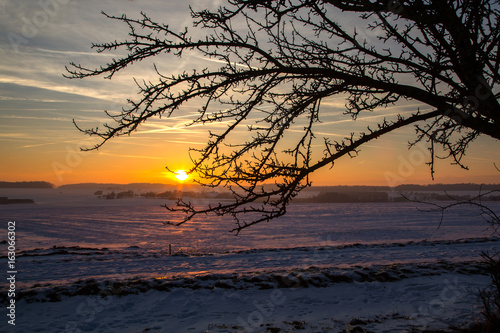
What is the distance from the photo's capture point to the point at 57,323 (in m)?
8.30

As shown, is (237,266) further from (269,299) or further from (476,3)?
(476,3)

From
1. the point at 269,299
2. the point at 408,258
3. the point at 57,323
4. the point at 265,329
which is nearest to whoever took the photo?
the point at 265,329

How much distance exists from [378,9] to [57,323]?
29.5 ft

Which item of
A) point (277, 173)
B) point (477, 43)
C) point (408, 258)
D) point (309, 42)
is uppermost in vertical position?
point (309, 42)

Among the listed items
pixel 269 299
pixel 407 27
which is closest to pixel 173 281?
pixel 269 299

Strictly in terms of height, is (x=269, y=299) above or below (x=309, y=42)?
below

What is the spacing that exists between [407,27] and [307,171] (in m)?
2.71

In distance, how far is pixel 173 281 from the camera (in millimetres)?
11609

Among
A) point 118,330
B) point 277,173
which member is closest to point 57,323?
point 118,330

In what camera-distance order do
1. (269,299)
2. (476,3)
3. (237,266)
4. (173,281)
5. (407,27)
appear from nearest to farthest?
(476,3), (407,27), (269,299), (173,281), (237,266)

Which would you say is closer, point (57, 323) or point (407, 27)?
point (407, 27)

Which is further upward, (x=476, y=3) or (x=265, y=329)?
(x=476, y=3)

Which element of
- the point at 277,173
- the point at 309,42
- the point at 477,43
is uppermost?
the point at 309,42

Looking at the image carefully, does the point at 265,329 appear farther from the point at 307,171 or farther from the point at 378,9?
the point at 378,9
